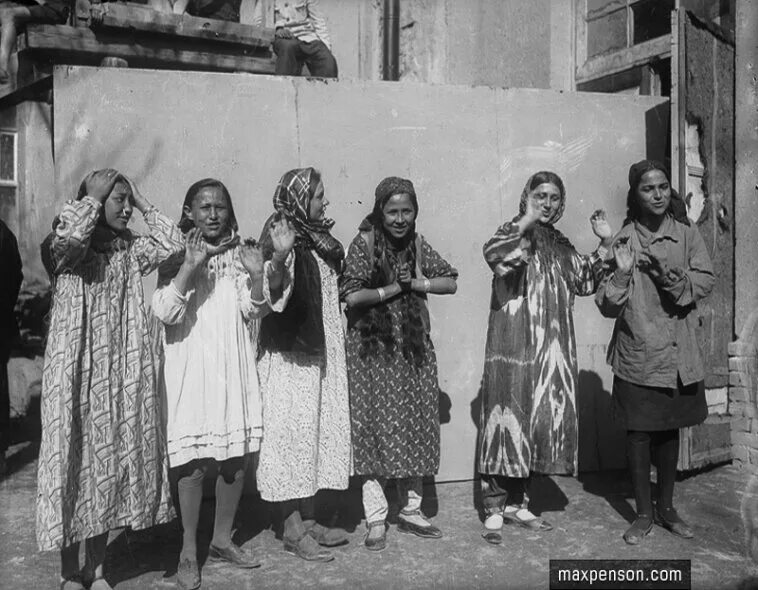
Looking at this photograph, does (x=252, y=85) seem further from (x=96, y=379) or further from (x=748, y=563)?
(x=748, y=563)

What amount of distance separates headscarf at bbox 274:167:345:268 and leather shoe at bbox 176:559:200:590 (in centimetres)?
165

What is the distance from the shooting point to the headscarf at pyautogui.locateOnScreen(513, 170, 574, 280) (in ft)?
14.2

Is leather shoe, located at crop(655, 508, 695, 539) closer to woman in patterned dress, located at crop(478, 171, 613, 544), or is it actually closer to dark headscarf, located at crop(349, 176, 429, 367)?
woman in patterned dress, located at crop(478, 171, 613, 544)

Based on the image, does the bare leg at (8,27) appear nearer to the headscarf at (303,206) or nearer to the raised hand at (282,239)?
the headscarf at (303,206)

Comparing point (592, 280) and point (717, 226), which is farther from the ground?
point (717, 226)

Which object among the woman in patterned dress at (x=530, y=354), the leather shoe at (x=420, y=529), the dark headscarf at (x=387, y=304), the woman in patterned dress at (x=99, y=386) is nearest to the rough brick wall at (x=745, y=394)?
the woman in patterned dress at (x=530, y=354)

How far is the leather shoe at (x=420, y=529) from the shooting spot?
Answer: 4.26 metres

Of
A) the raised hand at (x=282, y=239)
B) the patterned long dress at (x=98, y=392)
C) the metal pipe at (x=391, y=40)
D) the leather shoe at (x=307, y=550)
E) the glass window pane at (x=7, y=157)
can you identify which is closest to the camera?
the patterned long dress at (x=98, y=392)

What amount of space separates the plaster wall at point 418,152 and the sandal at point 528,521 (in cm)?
95

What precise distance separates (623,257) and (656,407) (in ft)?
2.79

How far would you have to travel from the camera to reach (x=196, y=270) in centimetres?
360

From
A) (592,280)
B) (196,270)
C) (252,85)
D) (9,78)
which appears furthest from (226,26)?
(592,280)

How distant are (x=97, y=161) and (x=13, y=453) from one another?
3.30m

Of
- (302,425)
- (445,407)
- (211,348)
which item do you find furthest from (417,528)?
(211,348)
